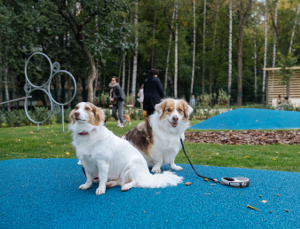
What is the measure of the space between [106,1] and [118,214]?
7631mm

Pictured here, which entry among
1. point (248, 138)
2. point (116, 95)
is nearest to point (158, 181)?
point (248, 138)

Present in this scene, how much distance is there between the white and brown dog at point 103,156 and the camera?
135 inches

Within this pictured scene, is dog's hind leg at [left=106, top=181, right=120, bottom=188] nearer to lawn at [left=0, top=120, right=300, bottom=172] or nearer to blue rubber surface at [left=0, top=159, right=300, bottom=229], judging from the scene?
blue rubber surface at [left=0, top=159, right=300, bottom=229]

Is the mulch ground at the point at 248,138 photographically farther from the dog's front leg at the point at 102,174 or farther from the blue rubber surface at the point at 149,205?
the dog's front leg at the point at 102,174

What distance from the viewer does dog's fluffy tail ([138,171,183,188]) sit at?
12.3ft

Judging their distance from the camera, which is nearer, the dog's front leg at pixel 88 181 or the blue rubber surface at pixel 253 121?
the dog's front leg at pixel 88 181

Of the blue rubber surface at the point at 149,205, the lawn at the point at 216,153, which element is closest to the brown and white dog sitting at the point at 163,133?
the blue rubber surface at the point at 149,205

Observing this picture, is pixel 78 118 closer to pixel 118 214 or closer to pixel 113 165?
pixel 113 165

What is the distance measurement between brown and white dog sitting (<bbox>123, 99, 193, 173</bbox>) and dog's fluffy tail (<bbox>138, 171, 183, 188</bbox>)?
1.84 ft

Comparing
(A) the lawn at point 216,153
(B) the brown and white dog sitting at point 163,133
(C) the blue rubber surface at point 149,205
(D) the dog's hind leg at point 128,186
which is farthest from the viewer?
(A) the lawn at point 216,153

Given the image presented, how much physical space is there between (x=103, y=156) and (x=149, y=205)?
844 mm

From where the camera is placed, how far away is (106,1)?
882 cm

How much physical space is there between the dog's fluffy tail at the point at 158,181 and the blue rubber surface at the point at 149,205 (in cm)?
8

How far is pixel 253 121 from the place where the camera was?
440 inches
